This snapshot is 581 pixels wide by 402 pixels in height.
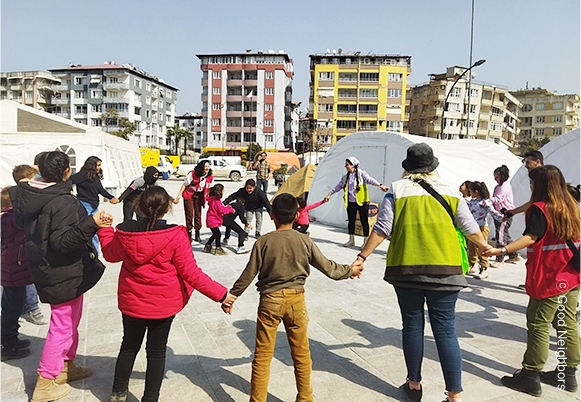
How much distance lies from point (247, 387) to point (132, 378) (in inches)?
37.3

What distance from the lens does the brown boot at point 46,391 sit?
287cm

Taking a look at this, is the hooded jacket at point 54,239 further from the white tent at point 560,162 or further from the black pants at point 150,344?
the white tent at point 560,162

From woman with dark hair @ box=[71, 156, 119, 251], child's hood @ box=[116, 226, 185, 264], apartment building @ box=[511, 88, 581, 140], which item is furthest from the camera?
apartment building @ box=[511, 88, 581, 140]

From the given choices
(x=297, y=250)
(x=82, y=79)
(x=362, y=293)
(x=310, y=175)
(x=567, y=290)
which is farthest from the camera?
(x=82, y=79)

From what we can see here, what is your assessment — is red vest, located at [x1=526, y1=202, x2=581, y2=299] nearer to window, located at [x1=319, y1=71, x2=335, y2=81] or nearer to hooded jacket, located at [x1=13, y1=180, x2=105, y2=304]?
hooded jacket, located at [x1=13, y1=180, x2=105, y2=304]

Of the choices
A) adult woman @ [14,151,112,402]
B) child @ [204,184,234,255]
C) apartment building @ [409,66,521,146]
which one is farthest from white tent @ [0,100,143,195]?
apartment building @ [409,66,521,146]

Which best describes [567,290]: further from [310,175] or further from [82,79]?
[82,79]

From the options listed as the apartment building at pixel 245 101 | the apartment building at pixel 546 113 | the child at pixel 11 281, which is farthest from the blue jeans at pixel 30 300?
the apartment building at pixel 546 113

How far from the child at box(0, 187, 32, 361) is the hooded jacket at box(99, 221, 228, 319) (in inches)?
61.1

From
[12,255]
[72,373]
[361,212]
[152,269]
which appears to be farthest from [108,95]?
[152,269]

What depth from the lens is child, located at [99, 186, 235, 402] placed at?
2613mm

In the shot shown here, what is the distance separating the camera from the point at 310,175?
44.4 feet

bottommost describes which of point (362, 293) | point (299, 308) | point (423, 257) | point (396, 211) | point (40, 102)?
point (362, 293)

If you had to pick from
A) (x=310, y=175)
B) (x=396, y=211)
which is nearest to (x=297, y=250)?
(x=396, y=211)
